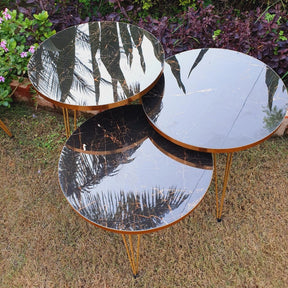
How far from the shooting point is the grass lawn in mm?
2270

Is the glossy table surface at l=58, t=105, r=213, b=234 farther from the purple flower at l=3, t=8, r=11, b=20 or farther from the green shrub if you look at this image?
the purple flower at l=3, t=8, r=11, b=20

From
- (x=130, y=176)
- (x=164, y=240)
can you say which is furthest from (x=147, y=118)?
(x=164, y=240)

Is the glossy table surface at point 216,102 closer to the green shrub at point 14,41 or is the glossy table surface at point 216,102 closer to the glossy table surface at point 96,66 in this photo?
the glossy table surface at point 96,66

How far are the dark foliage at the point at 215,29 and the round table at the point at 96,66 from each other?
0.80m

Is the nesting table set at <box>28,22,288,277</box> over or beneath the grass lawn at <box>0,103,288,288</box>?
over

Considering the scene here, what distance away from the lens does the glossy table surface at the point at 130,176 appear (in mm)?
1733

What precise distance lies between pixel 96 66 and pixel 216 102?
2.97 feet

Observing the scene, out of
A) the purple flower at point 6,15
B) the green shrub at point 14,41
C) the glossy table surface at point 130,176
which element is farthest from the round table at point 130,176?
the purple flower at point 6,15

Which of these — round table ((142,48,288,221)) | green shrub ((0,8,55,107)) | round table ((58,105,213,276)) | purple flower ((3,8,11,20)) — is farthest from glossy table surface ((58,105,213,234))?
purple flower ((3,8,11,20))

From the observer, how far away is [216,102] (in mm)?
2062

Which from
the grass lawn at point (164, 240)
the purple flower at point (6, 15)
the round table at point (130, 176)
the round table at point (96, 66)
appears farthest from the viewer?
the purple flower at point (6, 15)

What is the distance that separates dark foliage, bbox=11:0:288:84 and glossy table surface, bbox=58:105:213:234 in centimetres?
136

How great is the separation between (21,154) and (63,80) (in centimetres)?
129

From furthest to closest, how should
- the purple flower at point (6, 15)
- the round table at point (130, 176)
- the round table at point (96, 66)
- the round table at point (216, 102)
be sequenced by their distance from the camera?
the purple flower at point (6, 15)
the round table at point (96, 66)
the round table at point (216, 102)
the round table at point (130, 176)
